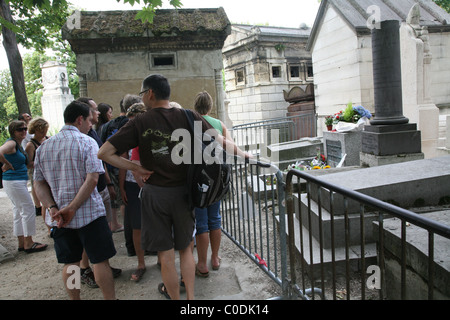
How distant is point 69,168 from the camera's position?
8.94ft

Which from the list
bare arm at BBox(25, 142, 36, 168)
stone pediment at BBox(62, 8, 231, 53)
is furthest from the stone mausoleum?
bare arm at BBox(25, 142, 36, 168)

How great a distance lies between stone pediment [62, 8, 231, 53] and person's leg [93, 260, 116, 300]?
4634 millimetres

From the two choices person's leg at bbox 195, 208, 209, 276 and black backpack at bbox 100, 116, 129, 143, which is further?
black backpack at bbox 100, 116, 129, 143

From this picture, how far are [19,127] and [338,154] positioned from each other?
263 inches

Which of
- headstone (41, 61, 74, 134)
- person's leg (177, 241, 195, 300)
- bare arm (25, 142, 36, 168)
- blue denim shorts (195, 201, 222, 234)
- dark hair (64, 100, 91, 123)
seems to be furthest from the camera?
headstone (41, 61, 74, 134)

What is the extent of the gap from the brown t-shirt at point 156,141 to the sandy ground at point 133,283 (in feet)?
4.08

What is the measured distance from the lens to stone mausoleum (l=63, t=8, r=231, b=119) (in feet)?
19.8

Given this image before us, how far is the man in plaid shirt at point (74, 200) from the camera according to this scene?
2701 mm

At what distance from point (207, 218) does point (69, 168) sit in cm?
142

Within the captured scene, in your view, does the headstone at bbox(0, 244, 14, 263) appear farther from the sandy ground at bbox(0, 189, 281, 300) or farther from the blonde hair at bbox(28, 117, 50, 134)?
the blonde hair at bbox(28, 117, 50, 134)

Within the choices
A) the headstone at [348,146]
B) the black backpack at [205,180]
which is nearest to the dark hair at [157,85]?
the black backpack at [205,180]

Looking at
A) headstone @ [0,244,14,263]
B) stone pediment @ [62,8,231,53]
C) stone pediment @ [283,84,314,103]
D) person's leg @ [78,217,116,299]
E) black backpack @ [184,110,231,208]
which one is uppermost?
stone pediment @ [62,8,231,53]

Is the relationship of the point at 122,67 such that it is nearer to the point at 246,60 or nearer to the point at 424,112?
the point at 424,112

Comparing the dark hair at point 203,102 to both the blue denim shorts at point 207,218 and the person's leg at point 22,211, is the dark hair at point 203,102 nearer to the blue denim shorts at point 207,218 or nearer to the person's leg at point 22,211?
the blue denim shorts at point 207,218
